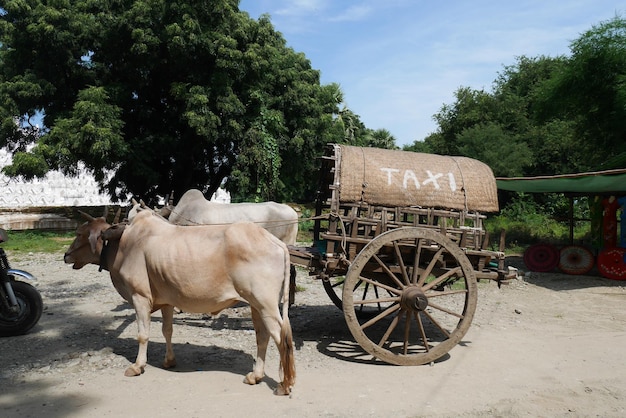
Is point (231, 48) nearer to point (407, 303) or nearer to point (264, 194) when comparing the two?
point (264, 194)

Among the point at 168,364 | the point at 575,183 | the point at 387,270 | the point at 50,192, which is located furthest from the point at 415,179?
the point at 50,192

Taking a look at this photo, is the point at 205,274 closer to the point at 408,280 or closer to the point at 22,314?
the point at 408,280

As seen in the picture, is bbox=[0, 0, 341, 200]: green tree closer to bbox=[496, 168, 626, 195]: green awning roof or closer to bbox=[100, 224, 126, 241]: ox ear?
bbox=[496, 168, 626, 195]: green awning roof

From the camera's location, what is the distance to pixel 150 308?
5.07m

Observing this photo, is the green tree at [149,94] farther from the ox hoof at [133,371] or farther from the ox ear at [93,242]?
the ox hoof at [133,371]

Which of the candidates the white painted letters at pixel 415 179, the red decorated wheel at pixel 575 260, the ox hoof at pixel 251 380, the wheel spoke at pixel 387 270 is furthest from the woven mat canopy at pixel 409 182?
the red decorated wheel at pixel 575 260

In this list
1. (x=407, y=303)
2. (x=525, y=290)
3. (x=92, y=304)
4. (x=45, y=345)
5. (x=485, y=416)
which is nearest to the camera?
(x=485, y=416)

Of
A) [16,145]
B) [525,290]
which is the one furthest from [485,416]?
[16,145]

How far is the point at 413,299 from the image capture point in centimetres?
525

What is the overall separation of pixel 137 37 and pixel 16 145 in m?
5.90

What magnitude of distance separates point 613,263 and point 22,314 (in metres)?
11.2

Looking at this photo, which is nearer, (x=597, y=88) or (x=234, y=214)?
(x=234, y=214)

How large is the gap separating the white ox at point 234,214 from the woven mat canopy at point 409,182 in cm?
235

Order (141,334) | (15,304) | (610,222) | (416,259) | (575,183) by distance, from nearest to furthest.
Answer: (141,334) < (416,259) < (15,304) < (575,183) < (610,222)
